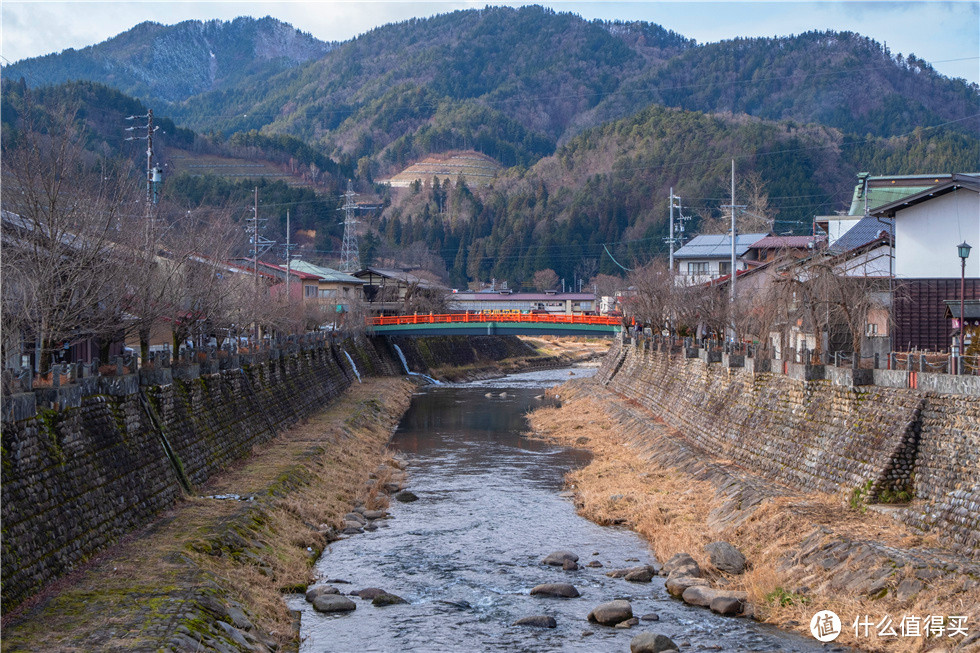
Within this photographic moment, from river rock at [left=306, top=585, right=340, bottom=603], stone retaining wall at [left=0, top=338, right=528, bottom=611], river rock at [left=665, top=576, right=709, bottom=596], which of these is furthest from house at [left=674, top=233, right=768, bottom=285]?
river rock at [left=306, top=585, right=340, bottom=603]

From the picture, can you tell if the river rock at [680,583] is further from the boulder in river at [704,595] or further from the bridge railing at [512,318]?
the bridge railing at [512,318]

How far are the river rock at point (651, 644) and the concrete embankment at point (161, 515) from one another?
634 centimetres

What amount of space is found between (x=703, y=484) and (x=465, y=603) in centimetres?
1152

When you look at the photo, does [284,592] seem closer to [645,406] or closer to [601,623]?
[601,623]

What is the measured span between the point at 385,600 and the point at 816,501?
1066 cm

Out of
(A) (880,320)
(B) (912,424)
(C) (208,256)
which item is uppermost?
(C) (208,256)

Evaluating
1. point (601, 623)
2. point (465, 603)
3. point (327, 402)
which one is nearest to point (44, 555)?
point (465, 603)

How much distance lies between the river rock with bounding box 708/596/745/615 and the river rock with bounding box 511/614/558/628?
3.34 m

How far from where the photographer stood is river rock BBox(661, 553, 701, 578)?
69.9 feet

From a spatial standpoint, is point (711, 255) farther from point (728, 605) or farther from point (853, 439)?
point (728, 605)

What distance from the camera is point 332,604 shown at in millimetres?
19266

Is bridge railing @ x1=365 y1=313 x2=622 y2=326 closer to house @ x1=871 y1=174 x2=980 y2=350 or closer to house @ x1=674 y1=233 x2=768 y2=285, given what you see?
house @ x1=674 y1=233 x2=768 y2=285

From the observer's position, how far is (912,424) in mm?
20891

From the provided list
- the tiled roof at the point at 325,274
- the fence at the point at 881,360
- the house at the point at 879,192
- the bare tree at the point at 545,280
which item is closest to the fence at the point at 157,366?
the fence at the point at 881,360
